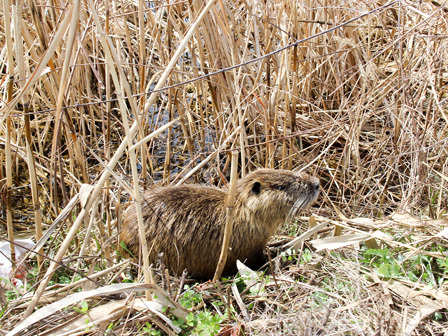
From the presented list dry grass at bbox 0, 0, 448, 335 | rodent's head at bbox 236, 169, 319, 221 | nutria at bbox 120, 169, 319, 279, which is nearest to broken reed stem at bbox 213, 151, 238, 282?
dry grass at bbox 0, 0, 448, 335

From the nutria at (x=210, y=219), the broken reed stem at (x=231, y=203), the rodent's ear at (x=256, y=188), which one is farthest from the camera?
the rodent's ear at (x=256, y=188)

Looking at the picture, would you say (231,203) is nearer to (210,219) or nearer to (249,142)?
(210,219)

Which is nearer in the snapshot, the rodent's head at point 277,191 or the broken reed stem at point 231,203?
the broken reed stem at point 231,203

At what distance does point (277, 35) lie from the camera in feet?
10.5

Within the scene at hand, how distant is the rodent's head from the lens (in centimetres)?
251

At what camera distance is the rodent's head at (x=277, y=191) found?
2506mm

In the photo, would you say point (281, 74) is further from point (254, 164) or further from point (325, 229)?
point (325, 229)

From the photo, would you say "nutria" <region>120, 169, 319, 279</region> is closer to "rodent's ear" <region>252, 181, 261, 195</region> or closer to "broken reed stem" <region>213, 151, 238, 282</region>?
"rodent's ear" <region>252, 181, 261, 195</region>

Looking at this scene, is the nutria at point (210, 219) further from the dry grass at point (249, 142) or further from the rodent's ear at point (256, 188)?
the dry grass at point (249, 142)

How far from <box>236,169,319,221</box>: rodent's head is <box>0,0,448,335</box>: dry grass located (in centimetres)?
23

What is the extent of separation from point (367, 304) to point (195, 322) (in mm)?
671

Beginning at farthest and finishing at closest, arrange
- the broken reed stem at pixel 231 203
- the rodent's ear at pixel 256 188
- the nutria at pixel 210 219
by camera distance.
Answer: the rodent's ear at pixel 256 188 → the nutria at pixel 210 219 → the broken reed stem at pixel 231 203

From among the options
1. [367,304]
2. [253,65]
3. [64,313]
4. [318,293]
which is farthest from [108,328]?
[253,65]

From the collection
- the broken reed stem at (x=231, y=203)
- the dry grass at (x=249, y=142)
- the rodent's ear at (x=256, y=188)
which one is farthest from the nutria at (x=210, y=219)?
the broken reed stem at (x=231, y=203)
